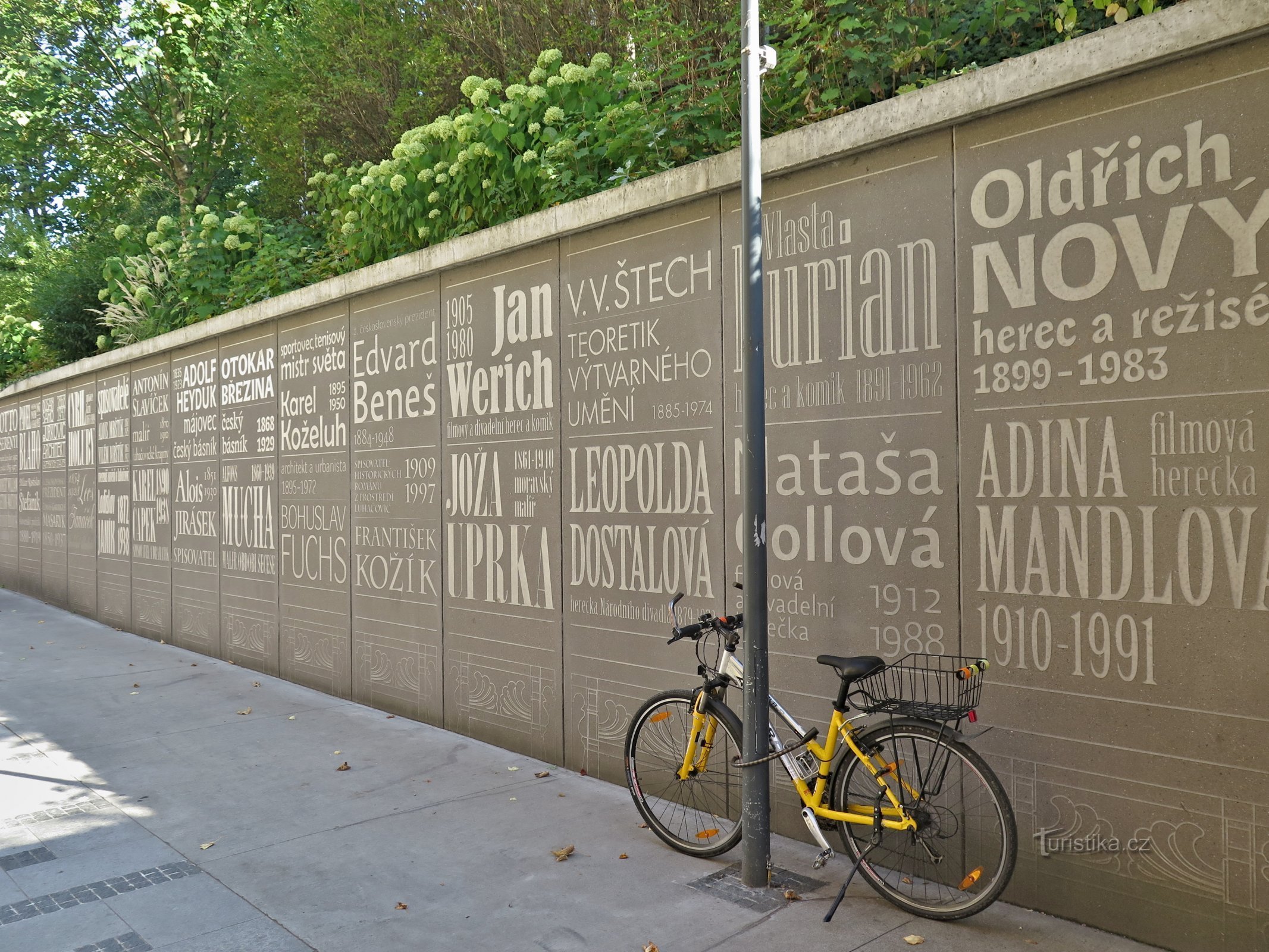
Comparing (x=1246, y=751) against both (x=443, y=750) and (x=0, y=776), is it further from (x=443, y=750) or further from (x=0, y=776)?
(x=0, y=776)

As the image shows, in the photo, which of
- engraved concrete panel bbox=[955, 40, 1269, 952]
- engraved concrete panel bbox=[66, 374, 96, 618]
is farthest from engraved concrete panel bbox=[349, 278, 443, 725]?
engraved concrete panel bbox=[66, 374, 96, 618]

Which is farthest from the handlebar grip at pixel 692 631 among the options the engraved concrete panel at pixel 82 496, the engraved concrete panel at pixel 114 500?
the engraved concrete panel at pixel 82 496

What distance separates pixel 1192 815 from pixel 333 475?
6771 mm

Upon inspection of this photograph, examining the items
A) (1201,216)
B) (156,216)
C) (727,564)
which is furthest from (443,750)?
(156,216)

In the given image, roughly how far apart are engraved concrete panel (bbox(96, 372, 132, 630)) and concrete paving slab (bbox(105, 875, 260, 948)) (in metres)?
9.00

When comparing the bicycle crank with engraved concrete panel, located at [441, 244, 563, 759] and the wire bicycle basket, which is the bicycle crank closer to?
the wire bicycle basket

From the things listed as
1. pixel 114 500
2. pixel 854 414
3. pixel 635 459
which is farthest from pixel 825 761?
pixel 114 500

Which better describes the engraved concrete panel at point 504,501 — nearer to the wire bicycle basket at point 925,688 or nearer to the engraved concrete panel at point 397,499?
the engraved concrete panel at point 397,499

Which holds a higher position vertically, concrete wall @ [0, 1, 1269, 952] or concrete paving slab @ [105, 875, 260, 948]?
concrete wall @ [0, 1, 1269, 952]

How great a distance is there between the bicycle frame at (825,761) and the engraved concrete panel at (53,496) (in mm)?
12891

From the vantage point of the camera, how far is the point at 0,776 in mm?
5918

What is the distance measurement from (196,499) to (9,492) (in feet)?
27.8

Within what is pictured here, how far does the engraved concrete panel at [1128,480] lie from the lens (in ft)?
11.2

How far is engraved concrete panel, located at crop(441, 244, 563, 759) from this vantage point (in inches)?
246
